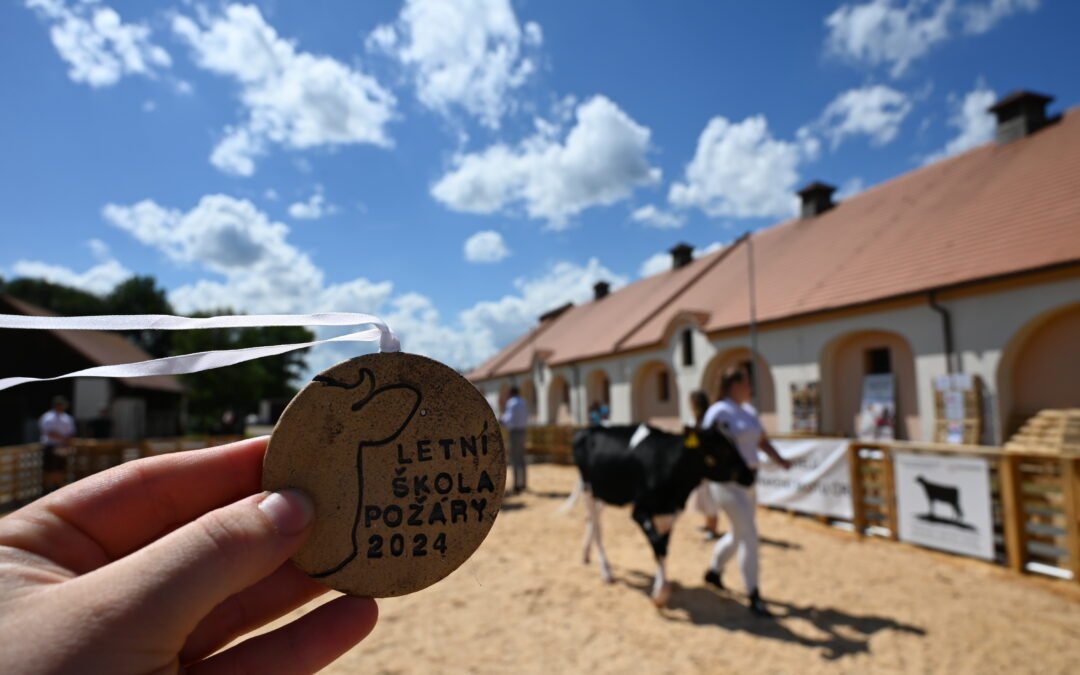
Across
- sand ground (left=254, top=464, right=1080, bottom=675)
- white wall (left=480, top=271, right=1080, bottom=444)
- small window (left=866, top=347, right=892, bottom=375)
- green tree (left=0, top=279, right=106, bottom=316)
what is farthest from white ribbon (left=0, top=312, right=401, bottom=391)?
green tree (left=0, top=279, right=106, bottom=316)

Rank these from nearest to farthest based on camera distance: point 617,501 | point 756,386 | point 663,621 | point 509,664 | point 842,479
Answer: point 509,664
point 663,621
point 617,501
point 842,479
point 756,386

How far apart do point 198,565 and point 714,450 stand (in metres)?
5.15

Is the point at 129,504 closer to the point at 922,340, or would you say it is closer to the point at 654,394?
the point at 922,340

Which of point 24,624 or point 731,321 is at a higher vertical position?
point 731,321

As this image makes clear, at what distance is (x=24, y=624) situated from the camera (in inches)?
33.6

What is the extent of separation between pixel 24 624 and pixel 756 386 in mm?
16443

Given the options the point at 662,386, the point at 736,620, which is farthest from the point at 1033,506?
the point at 662,386

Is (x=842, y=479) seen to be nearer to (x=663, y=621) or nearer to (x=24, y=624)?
(x=663, y=621)

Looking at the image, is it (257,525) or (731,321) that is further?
(731,321)

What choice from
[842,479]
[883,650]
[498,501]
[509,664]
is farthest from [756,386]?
[498,501]

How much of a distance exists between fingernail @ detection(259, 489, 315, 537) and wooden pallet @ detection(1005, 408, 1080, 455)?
32.7ft

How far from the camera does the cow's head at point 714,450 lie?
18.0ft

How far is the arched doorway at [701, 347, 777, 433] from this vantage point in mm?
15734

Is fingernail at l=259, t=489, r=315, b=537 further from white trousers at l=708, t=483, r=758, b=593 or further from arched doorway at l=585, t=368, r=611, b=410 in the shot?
arched doorway at l=585, t=368, r=611, b=410
